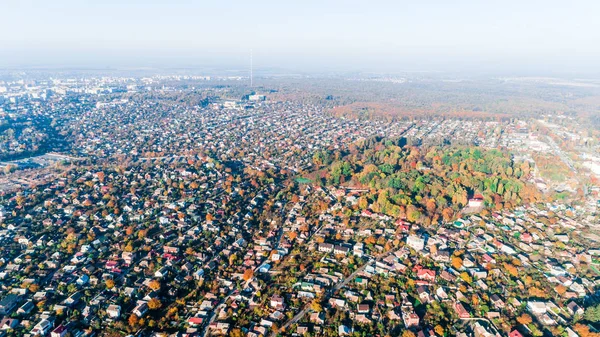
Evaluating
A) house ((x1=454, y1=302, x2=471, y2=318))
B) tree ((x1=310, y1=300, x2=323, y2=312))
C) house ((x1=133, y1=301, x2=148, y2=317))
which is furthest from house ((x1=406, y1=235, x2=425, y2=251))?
house ((x1=133, y1=301, x2=148, y2=317))

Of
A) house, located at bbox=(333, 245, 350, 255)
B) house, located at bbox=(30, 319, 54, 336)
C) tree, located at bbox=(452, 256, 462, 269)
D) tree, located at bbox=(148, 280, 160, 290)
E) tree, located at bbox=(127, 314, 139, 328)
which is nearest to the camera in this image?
house, located at bbox=(30, 319, 54, 336)

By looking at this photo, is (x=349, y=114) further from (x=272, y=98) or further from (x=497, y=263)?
(x=497, y=263)

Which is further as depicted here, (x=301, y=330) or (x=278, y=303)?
(x=278, y=303)

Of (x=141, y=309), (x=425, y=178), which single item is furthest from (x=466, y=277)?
(x=141, y=309)

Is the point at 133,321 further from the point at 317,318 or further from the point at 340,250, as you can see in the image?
the point at 340,250

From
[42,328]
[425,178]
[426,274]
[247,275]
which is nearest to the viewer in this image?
[42,328]

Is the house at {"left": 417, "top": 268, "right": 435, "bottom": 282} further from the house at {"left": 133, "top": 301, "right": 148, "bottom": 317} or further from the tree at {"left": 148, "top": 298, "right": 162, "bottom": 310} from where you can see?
the house at {"left": 133, "top": 301, "right": 148, "bottom": 317}

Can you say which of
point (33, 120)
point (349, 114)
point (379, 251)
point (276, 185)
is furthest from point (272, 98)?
point (379, 251)

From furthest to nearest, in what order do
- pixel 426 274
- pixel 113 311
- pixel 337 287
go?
pixel 426 274, pixel 337 287, pixel 113 311
